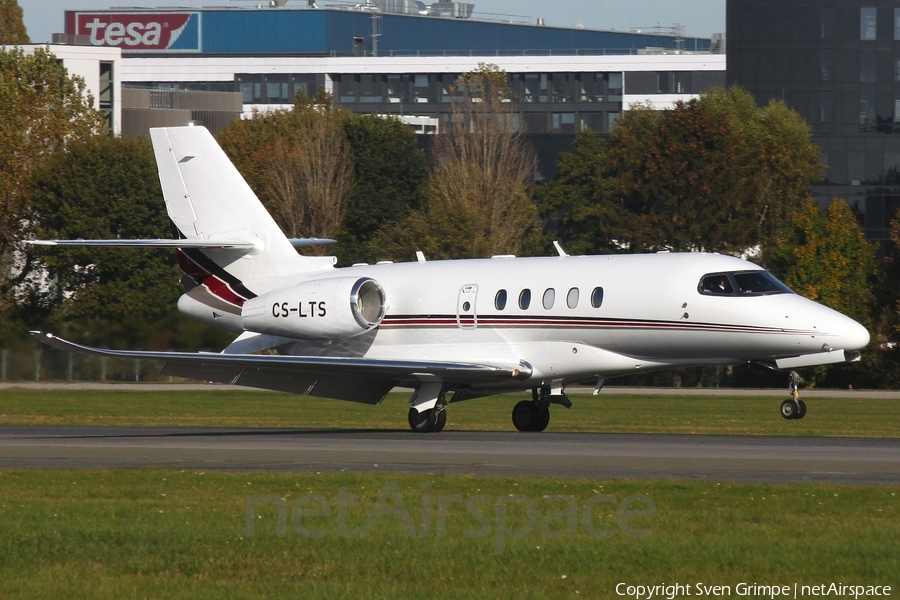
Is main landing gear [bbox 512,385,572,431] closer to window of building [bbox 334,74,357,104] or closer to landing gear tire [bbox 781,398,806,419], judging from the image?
landing gear tire [bbox 781,398,806,419]

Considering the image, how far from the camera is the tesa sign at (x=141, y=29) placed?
457ft

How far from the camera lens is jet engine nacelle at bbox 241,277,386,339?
26234mm

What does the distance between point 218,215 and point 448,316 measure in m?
5.93

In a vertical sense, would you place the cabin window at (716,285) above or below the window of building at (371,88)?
below

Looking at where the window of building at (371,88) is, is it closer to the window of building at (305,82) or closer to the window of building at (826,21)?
the window of building at (305,82)

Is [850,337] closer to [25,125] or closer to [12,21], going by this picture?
[25,125]

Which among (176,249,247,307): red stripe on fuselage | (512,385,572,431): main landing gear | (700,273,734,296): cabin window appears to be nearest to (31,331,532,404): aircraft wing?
(512,385,572,431): main landing gear

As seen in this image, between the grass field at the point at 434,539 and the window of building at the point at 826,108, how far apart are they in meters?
77.1

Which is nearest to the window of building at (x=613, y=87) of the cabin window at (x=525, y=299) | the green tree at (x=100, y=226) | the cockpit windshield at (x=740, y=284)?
the green tree at (x=100, y=226)

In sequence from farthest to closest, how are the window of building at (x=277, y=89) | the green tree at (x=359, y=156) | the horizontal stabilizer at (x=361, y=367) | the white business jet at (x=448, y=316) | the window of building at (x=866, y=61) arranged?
1. the window of building at (x=277, y=89)
2. the window of building at (x=866, y=61)
3. the green tree at (x=359, y=156)
4. the horizontal stabilizer at (x=361, y=367)
5. the white business jet at (x=448, y=316)

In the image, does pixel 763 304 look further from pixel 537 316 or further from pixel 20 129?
pixel 20 129

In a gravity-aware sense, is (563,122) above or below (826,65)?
below

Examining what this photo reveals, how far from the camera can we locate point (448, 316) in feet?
85.1

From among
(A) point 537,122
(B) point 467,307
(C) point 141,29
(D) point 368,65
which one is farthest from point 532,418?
(C) point 141,29
